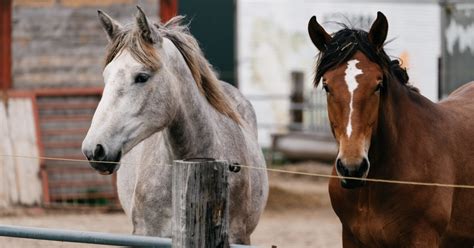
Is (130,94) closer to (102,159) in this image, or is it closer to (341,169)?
(102,159)

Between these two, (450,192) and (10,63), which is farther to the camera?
(10,63)

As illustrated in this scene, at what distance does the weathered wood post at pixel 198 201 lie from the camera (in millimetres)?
4582

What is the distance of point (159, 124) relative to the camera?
5672mm

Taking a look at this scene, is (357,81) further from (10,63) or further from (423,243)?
(10,63)

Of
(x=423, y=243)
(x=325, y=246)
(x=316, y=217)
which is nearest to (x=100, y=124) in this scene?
(x=423, y=243)

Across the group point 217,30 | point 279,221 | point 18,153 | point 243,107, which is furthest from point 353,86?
point 217,30

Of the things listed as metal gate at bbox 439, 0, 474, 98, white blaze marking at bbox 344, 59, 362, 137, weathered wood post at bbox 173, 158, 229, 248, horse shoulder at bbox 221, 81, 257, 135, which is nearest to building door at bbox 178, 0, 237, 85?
metal gate at bbox 439, 0, 474, 98

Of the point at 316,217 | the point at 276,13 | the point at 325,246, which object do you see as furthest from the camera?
the point at 276,13

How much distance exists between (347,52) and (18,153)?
8.11 metres

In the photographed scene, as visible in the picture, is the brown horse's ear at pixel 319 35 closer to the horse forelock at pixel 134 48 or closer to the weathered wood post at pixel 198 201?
the horse forelock at pixel 134 48

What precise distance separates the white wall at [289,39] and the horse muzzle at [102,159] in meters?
13.5

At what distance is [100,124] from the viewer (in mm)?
5355

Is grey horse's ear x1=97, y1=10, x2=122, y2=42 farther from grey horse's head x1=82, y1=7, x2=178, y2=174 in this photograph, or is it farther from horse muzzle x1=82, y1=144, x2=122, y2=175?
horse muzzle x1=82, y1=144, x2=122, y2=175

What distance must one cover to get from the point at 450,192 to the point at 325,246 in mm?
4865
